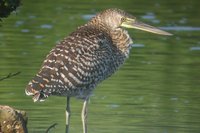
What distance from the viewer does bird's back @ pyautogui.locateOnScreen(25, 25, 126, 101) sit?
11156 mm

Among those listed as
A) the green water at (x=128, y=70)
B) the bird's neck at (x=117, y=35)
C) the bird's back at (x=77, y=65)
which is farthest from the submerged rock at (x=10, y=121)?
the bird's neck at (x=117, y=35)

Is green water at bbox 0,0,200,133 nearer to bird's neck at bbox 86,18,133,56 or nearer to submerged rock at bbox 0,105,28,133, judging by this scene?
bird's neck at bbox 86,18,133,56

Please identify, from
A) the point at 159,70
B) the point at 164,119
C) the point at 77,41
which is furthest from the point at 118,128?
the point at 159,70

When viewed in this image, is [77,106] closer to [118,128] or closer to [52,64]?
[118,128]

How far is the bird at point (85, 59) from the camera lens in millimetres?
11203

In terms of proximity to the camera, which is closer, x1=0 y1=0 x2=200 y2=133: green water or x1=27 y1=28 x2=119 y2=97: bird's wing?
x1=27 y1=28 x2=119 y2=97: bird's wing

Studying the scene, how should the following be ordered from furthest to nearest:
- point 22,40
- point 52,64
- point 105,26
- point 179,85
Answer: point 22,40 → point 179,85 → point 105,26 → point 52,64

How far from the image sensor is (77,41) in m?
11.8

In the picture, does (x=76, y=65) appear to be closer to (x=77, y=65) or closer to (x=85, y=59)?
(x=77, y=65)

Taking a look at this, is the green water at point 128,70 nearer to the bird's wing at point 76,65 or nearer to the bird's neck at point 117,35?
the bird's neck at point 117,35

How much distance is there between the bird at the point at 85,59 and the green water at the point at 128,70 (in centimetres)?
111

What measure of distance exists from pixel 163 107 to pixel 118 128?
153cm

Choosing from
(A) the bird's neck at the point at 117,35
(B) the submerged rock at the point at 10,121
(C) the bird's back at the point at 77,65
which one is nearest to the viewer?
(B) the submerged rock at the point at 10,121

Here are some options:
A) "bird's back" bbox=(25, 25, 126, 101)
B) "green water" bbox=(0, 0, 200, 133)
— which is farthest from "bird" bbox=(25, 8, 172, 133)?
"green water" bbox=(0, 0, 200, 133)
